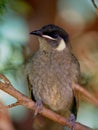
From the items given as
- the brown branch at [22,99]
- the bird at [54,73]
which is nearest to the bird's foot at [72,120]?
the brown branch at [22,99]

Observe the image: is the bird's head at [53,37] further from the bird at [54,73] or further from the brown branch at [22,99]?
the brown branch at [22,99]

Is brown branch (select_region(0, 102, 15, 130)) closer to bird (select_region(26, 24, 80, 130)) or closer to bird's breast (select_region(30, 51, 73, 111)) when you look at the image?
bird (select_region(26, 24, 80, 130))

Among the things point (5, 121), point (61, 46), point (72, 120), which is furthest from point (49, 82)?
point (5, 121)

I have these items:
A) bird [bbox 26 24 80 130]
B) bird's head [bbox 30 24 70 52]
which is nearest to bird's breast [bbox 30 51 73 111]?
bird [bbox 26 24 80 130]

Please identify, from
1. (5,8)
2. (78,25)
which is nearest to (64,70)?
(78,25)

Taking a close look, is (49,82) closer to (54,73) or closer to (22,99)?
(54,73)

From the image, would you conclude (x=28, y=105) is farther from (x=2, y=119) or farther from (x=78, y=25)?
(x=78, y=25)

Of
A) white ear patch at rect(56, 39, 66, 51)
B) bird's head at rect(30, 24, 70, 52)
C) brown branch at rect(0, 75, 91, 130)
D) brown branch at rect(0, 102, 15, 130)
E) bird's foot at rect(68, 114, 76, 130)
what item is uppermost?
bird's head at rect(30, 24, 70, 52)

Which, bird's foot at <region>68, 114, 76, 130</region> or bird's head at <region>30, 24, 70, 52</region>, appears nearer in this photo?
bird's foot at <region>68, 114, 76, 130</region>
